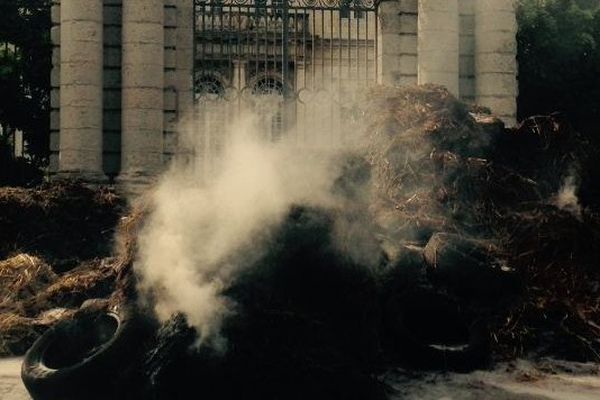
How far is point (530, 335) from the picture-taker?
6.66m

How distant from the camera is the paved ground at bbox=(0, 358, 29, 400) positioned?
5305 millimetres

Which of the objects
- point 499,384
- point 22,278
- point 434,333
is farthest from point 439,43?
point 499,384

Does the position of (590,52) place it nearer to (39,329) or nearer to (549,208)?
(549,208)

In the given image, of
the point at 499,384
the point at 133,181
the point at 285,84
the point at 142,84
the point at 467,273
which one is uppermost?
the point at 285,84

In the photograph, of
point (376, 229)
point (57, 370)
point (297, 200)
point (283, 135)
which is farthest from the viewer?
point (283, 135)

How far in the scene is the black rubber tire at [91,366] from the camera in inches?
198

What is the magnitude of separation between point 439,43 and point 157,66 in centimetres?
491

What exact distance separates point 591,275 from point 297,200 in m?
3.49

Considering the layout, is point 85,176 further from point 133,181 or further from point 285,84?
point 285,84

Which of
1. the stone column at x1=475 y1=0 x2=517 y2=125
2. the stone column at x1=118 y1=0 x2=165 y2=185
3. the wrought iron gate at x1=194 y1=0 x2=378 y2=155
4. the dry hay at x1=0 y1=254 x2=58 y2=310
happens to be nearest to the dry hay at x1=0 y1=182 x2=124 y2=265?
the dry hay at x1=0 y1=254 x2=58 y2=310

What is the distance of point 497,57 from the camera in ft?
43.3

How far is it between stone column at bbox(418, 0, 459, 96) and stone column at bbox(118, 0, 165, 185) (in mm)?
4541

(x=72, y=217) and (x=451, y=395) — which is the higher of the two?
(x=72, y=217)

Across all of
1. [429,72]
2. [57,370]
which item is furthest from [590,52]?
[57,370]
